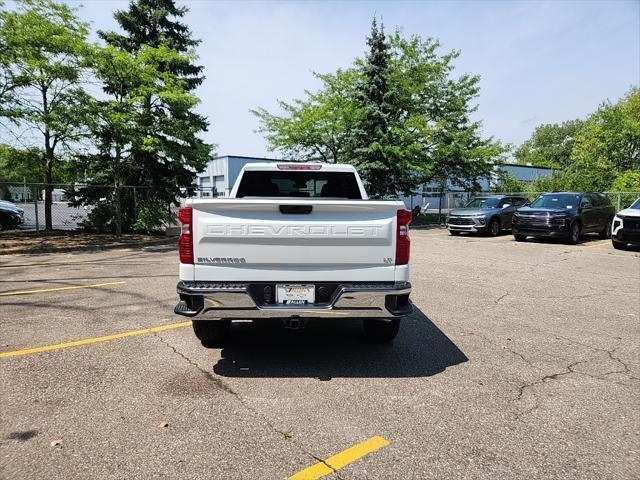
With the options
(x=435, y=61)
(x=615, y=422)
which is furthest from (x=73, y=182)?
(x=435, y=61)

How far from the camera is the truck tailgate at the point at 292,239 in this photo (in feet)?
12.2

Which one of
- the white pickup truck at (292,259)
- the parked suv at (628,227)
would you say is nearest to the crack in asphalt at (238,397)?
the white pickup truck at (292,259)

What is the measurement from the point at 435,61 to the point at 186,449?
1135 inches

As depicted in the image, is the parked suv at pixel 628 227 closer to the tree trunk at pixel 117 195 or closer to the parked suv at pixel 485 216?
the parked suv at pixel 485 216

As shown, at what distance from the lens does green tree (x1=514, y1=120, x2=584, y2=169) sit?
86188 mm

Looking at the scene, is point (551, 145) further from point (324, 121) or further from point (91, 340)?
point (91, 340)

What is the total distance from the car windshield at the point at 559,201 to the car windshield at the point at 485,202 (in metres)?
2.67

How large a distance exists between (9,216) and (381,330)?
1824 cm

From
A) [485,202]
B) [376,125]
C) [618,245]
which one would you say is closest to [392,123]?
[376,125]

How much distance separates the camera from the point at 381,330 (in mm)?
4680

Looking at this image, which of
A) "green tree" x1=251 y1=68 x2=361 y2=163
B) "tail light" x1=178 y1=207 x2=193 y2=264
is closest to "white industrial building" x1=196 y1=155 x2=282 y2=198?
"green tree" x1=251 y1=68 x2=361 y2=163

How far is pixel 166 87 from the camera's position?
602 inches

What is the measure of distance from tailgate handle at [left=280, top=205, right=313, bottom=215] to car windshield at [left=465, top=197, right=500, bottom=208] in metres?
17.4

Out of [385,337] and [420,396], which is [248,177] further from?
[420,396]
